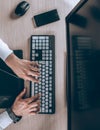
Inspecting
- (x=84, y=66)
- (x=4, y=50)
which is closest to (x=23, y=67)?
(x=4, y=50)

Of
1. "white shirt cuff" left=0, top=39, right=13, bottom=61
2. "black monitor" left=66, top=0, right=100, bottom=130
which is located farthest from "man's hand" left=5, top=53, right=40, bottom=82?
"black monitor" left=66, top=0, right=100, bottom=130

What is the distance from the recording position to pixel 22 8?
49.3 inches

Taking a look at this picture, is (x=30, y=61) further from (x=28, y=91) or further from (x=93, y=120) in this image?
(x=93, y=120)

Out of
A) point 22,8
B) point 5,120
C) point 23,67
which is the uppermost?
point 22,8

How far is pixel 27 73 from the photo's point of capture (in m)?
1.18

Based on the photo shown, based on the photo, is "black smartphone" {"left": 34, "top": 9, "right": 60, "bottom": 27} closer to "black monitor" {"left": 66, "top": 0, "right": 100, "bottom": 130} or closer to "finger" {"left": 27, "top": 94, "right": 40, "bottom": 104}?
"black monitor" {"left": 66, "top": 0, "right": 100, "bottom": 130}

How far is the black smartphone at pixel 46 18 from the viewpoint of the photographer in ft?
4.17

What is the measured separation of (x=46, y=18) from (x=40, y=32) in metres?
0.07

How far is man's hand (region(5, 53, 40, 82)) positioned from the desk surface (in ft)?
0.20

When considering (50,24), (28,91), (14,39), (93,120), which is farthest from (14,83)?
(93,120)

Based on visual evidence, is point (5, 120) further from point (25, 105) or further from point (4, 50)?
point (4, 50)

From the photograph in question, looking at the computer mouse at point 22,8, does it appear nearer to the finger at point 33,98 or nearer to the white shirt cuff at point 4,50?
Answer: the white shirt cuff at point 4,50

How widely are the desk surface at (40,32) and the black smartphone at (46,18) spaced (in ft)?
0.06

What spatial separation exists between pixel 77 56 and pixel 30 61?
11.3 inches
